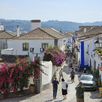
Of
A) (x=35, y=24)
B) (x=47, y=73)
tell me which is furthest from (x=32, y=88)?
(x=35, y=24)

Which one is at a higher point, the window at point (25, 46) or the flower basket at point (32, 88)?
the window at point (25, 46)

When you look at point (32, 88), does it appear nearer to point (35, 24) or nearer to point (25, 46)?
point (25, 46)

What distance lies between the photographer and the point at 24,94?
28.3 m

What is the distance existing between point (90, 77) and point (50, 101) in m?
8.90

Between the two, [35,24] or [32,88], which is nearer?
[32,88]

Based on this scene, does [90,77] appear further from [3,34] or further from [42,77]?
[3,34]

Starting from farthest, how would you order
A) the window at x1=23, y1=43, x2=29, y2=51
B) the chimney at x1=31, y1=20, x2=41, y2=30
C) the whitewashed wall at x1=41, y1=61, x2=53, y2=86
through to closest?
1. the chimney at x1=31, y1=20, x2=41, y2=30
2. the window at x1=23, y1=43, x2=29, y2=51
3. the whitewashed wall at x1=41, y1=61, x2=53, y2=86

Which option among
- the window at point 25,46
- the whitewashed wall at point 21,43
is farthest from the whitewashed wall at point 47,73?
the window at point 25,46

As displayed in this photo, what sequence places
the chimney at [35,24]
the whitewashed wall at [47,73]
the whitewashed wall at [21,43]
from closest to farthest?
1. the whitewashed wall at [47,73]
2. the whitewashed wall at [21,43]
3. the chimney at [35,24]

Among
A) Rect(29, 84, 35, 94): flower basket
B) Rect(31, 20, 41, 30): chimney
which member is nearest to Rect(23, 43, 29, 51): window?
Rect(31, 20, 41, 30): chimney

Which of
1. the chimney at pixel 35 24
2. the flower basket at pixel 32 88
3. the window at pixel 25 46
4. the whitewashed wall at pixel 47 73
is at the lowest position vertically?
the flower basket at pixel 32 88

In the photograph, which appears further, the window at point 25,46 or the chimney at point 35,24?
the chimney at point 35,24

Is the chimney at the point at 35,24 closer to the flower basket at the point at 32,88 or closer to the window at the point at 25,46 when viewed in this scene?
the window at the point at 25,46

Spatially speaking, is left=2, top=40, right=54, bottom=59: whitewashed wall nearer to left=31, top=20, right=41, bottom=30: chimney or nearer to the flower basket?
left=31, top=20, right=41, bottom=30: chimney
